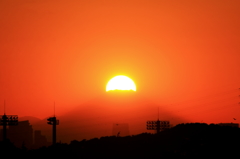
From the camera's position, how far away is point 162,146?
8194 cm

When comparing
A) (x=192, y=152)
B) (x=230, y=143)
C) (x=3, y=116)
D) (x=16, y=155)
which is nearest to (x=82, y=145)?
(x=16, y=155)

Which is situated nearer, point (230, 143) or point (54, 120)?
point (230, 143)

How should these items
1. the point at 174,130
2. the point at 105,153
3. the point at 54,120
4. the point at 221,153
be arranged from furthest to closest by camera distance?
the point at 54,120 < the point at 174,130 < the point at 105,153 < the point at 221,153

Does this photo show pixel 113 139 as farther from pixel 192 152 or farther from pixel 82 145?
pixel 192 152

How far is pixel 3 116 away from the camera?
144 meters

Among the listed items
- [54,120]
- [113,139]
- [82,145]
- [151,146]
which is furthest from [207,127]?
[54,120]

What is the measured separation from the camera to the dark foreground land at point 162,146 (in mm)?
77875

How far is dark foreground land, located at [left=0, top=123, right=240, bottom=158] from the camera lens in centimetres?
7788

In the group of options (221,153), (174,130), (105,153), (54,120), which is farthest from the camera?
(54,120)

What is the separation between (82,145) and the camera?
8625 cm

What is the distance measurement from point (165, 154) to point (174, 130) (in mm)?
10235

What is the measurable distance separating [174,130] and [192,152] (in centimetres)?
1090

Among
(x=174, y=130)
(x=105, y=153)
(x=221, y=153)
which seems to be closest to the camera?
(x=221, y=153)

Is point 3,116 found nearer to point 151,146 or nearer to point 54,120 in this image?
point 54,120
